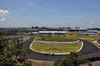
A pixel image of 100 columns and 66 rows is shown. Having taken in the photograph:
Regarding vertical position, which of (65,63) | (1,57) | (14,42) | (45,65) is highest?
(14,42)

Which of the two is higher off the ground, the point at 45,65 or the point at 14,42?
the point at 14,42

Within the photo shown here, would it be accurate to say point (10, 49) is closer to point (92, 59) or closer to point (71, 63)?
point (71, 63)

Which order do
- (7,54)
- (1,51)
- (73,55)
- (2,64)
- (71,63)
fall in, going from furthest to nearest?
(73,55) < (71,63) < (1,51) < (7,54) < (2,64)

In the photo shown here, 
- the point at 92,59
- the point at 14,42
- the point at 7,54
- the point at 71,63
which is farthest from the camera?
the point at 92,59

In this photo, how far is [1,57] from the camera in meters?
7.09

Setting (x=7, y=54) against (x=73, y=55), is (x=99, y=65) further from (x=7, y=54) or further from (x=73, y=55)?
(x=7, y=54)

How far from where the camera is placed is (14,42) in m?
9.43

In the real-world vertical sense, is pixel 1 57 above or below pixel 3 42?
below

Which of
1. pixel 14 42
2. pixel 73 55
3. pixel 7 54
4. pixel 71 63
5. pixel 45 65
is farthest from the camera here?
pixel 45 65

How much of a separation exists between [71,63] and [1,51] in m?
8.49

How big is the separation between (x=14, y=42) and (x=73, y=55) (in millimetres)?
8693

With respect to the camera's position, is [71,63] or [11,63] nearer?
[11,63]

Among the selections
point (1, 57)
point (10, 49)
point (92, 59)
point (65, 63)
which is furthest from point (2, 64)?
point (92, 59)

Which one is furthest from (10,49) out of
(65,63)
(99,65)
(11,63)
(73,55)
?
(99,65)
